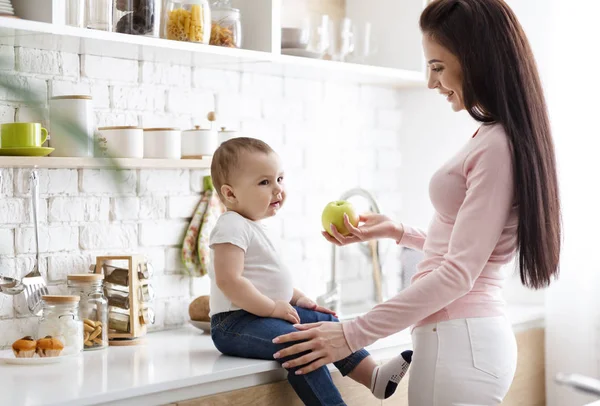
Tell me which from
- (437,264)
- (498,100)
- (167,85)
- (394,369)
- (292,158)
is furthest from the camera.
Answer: (292,158)

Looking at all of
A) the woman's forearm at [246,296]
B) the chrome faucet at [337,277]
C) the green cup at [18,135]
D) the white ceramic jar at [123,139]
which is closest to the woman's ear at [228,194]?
the woman's forearm at [246,296]

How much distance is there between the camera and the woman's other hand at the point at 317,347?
1666 millimetres

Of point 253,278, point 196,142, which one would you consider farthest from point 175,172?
point 253,278

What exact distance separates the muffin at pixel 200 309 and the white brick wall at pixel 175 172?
0.37 feet

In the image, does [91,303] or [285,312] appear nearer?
[285,312]

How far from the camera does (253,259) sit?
73.5 inches

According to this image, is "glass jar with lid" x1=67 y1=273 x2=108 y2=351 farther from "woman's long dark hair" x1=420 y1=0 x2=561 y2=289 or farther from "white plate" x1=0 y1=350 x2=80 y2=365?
"woman's long dark hair" x1=420 y1=0 x2=561 y2=289

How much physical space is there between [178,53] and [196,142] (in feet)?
0.89

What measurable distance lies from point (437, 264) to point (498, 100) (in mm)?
367

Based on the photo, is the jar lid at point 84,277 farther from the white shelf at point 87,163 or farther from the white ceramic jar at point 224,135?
the white ceramic jar at point 224,135

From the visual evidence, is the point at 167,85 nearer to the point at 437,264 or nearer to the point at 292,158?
the point at 292,158

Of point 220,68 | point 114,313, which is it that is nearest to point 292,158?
point 220,68

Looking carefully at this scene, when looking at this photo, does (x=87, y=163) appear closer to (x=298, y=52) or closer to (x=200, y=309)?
(x=200, y=309)

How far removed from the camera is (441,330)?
64.6 inches
